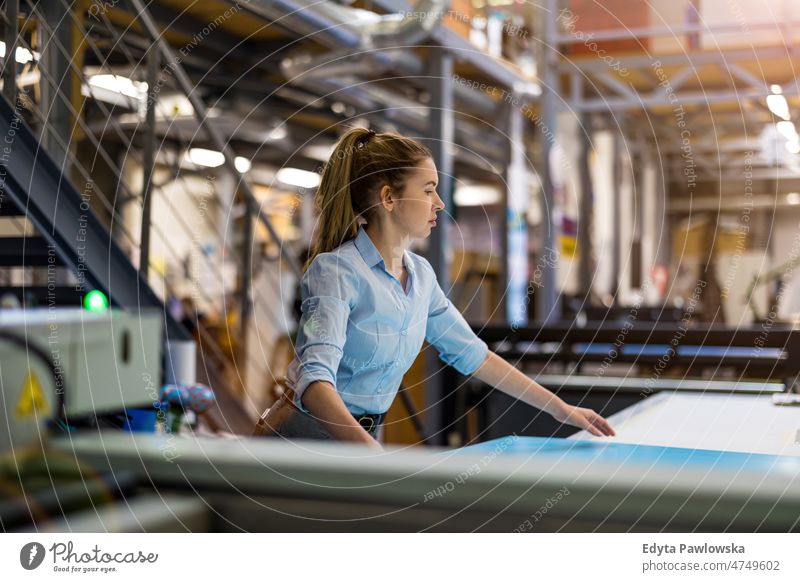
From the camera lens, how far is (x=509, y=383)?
1145 millimetres

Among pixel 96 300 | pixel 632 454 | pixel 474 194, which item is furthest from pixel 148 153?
pixel 474 194

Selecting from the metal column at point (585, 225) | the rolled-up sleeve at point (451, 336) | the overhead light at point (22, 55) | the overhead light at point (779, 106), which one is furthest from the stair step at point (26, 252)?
the metal column at point (585, 225)

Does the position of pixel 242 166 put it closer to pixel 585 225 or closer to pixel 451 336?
pixel 451 336

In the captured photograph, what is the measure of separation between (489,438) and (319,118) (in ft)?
18.4

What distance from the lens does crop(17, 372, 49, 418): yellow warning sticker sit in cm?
114

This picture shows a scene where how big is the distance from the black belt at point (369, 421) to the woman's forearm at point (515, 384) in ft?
0.56

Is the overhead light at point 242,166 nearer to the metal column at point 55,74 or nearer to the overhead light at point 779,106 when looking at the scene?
the metal column at point 55,74

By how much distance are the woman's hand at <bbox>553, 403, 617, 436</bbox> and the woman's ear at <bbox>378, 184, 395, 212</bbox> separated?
1.25 ft

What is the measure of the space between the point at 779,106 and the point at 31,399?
10.2ft

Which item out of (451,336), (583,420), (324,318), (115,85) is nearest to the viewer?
(324,318)

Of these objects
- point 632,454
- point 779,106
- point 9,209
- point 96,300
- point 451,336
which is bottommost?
point 632,454

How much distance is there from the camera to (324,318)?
924 millimetres

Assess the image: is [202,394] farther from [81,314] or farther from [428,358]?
[428,358]

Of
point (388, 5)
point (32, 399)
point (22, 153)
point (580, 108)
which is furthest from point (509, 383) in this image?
point (580, 108)
